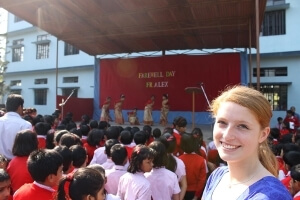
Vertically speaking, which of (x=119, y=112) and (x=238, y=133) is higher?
(x=238, y=133)

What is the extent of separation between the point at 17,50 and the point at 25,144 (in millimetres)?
20797

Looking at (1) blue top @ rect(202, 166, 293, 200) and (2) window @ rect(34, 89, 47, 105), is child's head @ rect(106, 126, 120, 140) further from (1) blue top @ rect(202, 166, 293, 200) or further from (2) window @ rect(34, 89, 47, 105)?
(2) window @ rect(34, 89, 47, 105)

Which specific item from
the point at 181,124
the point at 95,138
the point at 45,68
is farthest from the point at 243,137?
the point at 45,68

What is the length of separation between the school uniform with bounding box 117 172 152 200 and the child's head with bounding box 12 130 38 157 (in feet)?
2.71

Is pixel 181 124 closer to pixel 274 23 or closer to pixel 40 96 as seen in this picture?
pixel 274 23

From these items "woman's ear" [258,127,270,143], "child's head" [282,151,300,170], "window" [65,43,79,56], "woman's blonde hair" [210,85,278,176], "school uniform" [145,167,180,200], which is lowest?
"school uniform" [145,167,180,200]

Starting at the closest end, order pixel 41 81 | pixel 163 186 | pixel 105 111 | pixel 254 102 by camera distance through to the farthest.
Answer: pixel 254 102, pixel 163 186, pixel 105 111, pixel 41 81

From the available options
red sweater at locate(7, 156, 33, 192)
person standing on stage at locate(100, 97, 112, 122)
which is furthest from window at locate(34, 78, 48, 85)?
red sweater at locate(7, 156, 33, 192)

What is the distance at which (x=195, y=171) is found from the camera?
315cm

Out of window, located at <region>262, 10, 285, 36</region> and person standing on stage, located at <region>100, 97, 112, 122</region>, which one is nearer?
person standing on stage, located at <region>100, 97, 112, 122</region>

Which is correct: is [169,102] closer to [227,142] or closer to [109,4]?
[109,4]

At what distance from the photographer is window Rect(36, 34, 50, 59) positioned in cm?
1916

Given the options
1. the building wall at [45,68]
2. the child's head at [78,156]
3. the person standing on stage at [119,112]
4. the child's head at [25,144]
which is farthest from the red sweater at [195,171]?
the building wall at [45,68]

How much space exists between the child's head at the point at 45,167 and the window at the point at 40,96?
1802 centimetres
